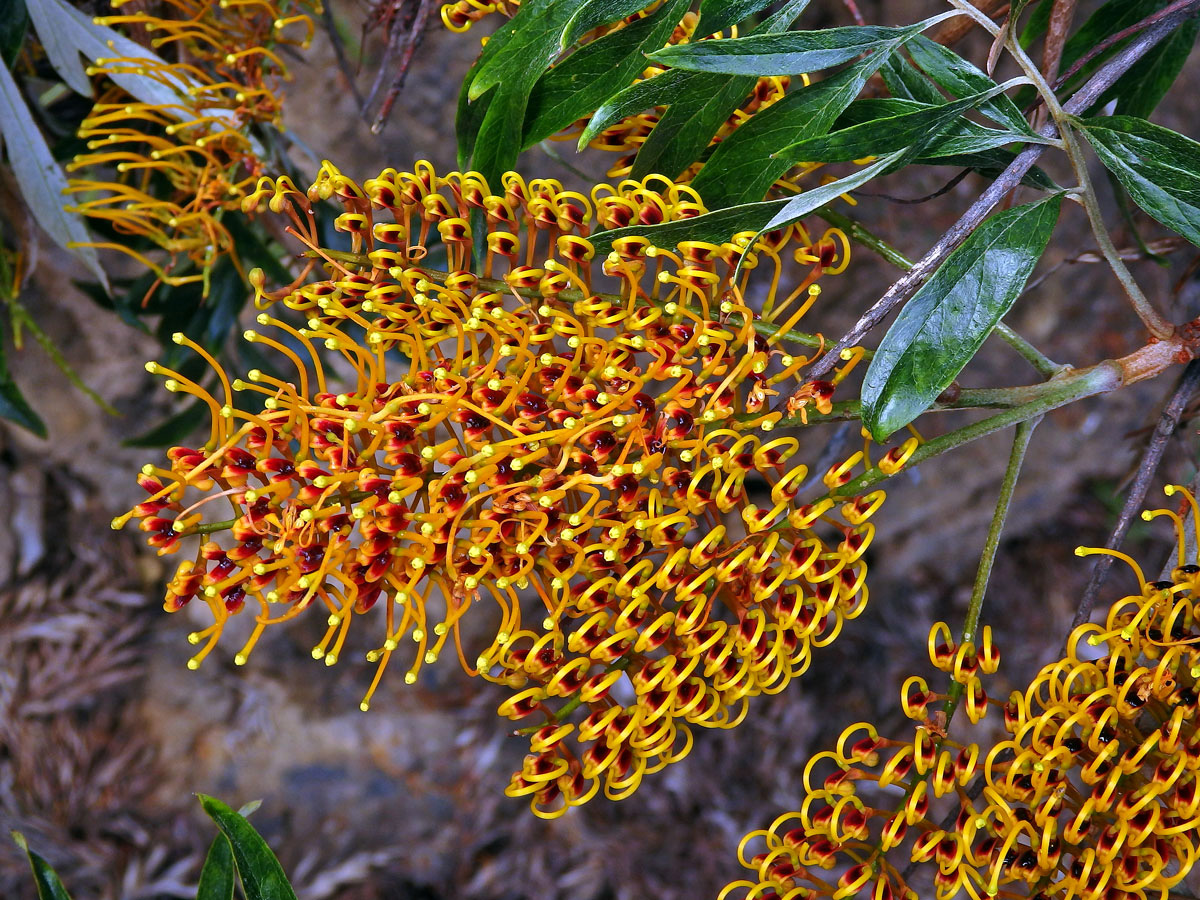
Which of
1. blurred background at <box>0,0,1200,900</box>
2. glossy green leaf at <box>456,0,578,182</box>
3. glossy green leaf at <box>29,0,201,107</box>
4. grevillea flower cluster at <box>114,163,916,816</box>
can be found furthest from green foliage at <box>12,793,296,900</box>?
blurred background at <box>0,0,1200,900</box>

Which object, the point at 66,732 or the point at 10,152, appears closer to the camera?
the point at 10,152

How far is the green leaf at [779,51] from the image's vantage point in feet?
1.46

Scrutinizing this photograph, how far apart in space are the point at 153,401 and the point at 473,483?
1257mm

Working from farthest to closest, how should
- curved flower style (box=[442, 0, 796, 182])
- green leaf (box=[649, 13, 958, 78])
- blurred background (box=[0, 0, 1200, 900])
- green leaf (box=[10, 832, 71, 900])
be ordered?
blurred background (box=[0, 0, 1200, 900]) < green leaf (box=[10, 832, 71, 900]) < curved flower style (box=[442, 0, 796, 182]) < green leaf (box=[649, 13, 958, 78])

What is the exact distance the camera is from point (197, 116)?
0.73 meters

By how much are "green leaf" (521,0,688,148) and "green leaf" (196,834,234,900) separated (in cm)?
53

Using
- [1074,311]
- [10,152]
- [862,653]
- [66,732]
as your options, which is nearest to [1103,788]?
[10,152]

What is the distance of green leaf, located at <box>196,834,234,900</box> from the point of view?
652 millimetres

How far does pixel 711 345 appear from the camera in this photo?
0.48 m

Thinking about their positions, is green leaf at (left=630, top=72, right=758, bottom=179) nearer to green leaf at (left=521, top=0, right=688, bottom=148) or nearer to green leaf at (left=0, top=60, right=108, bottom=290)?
green leaf at (left=521, top=0, right=688, bottom=148)

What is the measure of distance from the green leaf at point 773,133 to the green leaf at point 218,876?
1.81 feet

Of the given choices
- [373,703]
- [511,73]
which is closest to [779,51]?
[511,73]

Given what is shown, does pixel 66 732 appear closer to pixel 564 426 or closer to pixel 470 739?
pixel 470 739

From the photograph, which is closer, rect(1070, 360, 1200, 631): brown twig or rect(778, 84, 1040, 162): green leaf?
rect(778, 84, 1040, 162): green leaf
